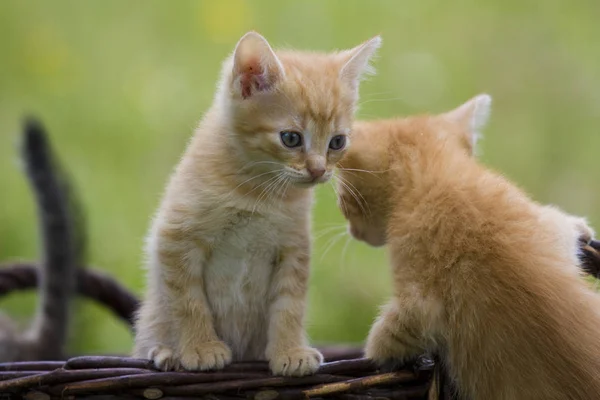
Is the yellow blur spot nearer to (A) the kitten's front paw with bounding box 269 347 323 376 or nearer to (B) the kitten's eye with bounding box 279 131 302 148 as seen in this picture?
(B) the kitten's eye with bounding box 279 131 302 148

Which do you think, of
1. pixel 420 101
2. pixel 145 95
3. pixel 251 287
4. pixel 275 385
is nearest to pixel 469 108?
pixel 251 287

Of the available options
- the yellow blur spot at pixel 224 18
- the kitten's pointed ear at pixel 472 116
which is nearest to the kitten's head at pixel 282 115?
the kitten's pointed ear at pixel 472 116

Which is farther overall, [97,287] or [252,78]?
[97,287]

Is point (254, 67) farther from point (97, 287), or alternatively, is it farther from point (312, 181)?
point (97, 287)

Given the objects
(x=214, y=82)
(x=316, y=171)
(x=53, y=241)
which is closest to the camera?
(x=316, y=171)

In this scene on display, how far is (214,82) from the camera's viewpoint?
2.31 m

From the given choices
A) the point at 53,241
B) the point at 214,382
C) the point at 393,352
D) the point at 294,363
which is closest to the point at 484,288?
the point at 393,352

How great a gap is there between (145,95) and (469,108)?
133cm

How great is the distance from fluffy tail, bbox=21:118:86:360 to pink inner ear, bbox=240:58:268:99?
0.65 m

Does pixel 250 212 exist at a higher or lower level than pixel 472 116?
lower

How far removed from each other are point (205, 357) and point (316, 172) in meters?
0.30

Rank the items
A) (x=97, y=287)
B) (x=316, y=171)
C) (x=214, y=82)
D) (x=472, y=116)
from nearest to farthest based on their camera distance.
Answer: (x=316, y=171)
(x=472, y=116)
(x=97, y=287)
(x=214, y=82)

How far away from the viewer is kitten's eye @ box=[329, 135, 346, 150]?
1.16 meters

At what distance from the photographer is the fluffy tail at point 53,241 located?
1.65 meters
